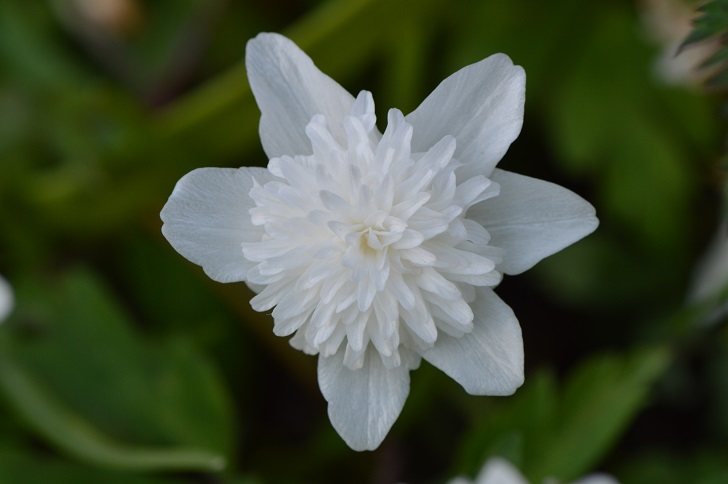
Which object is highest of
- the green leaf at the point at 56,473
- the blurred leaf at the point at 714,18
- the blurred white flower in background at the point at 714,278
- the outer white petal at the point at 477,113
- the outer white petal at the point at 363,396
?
the outer white petal at the point at 477,113

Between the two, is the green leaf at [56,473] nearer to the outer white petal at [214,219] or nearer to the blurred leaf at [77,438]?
the blurred leaf at [77,438]

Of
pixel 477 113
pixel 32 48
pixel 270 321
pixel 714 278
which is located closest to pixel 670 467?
pixel 714 278

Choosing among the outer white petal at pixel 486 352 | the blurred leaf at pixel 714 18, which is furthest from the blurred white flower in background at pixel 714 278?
the outer white petal at pixel 486 352

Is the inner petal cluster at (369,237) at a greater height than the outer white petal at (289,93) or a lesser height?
lesser

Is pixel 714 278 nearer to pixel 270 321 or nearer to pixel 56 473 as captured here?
pixel 270 321

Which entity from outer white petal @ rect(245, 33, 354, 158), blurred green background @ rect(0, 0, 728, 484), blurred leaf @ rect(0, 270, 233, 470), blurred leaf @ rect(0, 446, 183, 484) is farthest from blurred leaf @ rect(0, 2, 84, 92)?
outer white petal @ rect(245, 33, 354, 158)

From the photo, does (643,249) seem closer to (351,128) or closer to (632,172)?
(632,172)

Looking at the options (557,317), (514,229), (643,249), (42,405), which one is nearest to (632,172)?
(643,249)
